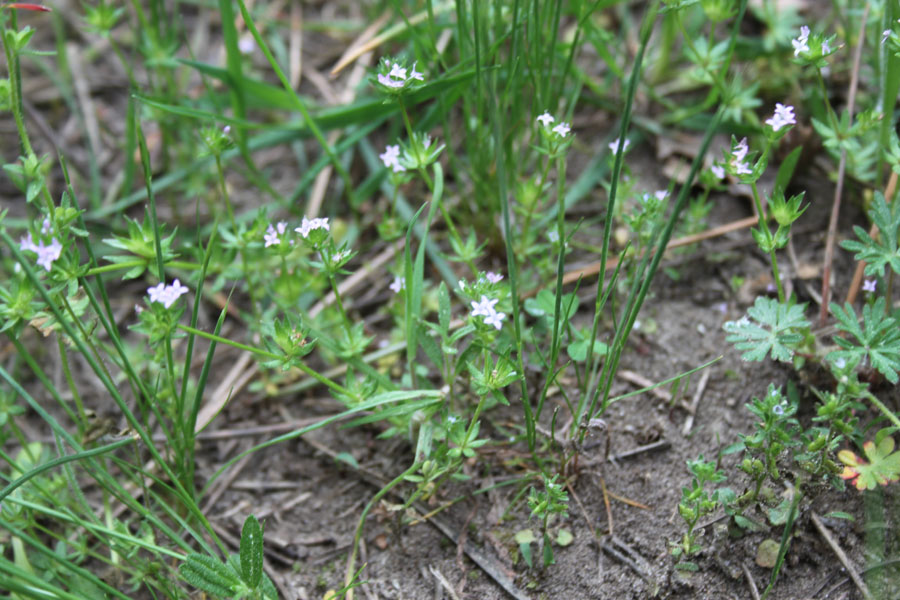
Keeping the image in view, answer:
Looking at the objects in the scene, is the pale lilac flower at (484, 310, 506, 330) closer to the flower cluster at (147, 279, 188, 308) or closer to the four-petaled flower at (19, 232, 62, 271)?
the flower cluster at (147, 279, 188, 308)

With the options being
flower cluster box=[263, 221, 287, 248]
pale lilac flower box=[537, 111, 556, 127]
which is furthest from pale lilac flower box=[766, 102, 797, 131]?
flower cluster box=[263, 221, 287, 248]

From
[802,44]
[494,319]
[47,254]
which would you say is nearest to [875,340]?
[802,44]

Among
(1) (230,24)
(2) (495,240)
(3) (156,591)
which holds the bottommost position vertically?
(3) (156,591)

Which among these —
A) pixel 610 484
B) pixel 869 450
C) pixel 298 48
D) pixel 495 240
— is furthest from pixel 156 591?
pixel 298 48

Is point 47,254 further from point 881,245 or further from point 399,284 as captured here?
point 881,245

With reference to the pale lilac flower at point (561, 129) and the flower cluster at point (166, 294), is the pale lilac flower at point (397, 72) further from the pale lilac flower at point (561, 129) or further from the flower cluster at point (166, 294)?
the flower cluster at point (166, 294)

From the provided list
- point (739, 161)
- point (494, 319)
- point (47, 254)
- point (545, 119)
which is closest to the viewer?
point (47, 254)

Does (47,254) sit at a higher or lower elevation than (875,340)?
higher

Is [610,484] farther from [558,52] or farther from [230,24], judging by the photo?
[230,24]
